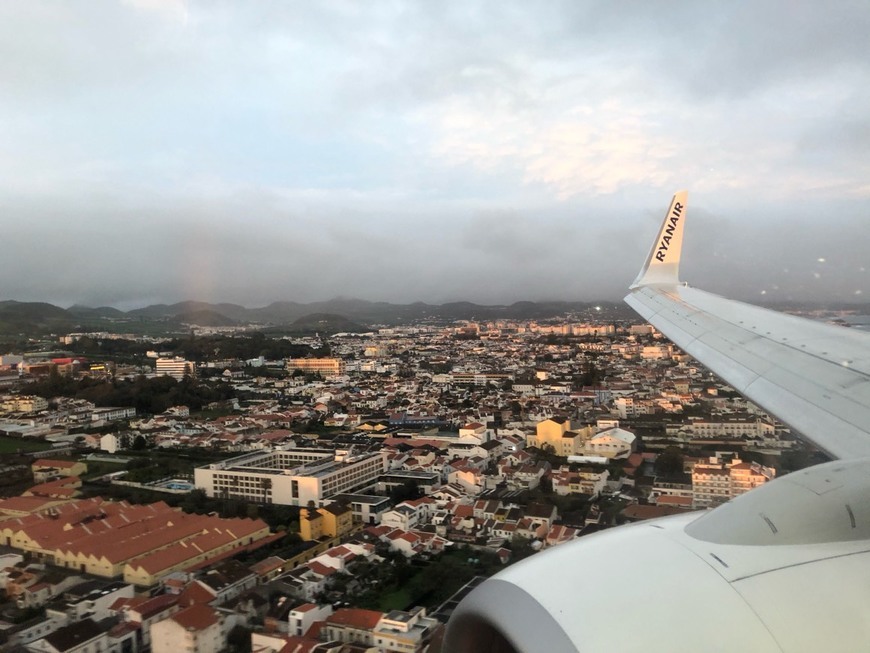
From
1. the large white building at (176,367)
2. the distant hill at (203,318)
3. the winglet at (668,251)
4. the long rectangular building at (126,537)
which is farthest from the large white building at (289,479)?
Result: the distant hill at (203,318)

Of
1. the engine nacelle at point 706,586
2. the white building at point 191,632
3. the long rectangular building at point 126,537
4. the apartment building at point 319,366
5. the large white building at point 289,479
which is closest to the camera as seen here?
the engine nacelle at point 706,586

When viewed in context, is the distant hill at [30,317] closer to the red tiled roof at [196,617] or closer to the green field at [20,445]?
the green field at [20,445]

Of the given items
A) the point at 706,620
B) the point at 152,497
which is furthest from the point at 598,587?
the point at 152,497

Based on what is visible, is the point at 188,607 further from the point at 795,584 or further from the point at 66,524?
the point at 795,584

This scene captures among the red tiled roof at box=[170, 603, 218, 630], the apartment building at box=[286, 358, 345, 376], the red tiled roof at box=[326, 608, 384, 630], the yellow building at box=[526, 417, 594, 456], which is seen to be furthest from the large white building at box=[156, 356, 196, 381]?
the red tiled roof at box=[326, 608, 384, 630]

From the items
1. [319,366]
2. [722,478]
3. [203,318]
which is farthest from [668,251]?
[203,318]

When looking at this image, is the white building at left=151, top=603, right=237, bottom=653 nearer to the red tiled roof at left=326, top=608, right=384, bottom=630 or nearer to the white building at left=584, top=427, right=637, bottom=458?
the red tiled roof at left=326, top=608, right=384, bottom=630
